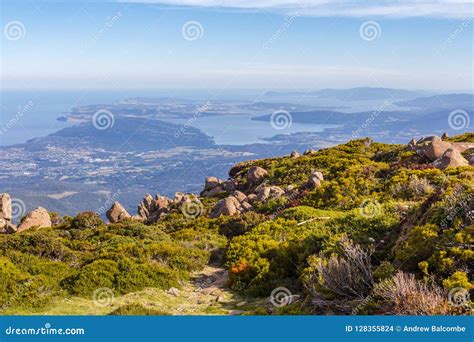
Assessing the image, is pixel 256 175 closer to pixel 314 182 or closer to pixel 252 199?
pixel 252 199

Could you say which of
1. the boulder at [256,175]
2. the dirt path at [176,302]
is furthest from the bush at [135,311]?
the boulder at [256,175]

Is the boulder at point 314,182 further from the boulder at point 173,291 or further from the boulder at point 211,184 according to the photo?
the boulder at point 173,291

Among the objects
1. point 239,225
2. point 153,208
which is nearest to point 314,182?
point 239,225

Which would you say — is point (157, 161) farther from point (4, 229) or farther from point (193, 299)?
point (193, 299)

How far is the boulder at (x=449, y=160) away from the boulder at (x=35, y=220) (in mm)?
19683

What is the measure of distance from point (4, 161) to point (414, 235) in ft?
666

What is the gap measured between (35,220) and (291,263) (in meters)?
17.6

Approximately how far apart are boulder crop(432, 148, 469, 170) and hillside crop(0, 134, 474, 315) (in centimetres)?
6

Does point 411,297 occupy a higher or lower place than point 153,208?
higher

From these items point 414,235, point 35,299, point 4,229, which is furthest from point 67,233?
point 414,235

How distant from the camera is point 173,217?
87.6 ft

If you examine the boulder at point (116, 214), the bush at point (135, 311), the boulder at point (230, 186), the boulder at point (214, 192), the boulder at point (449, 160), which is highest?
the boulder at point (449, 160)

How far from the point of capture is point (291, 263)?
12.6 meters

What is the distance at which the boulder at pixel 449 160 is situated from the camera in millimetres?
19975
